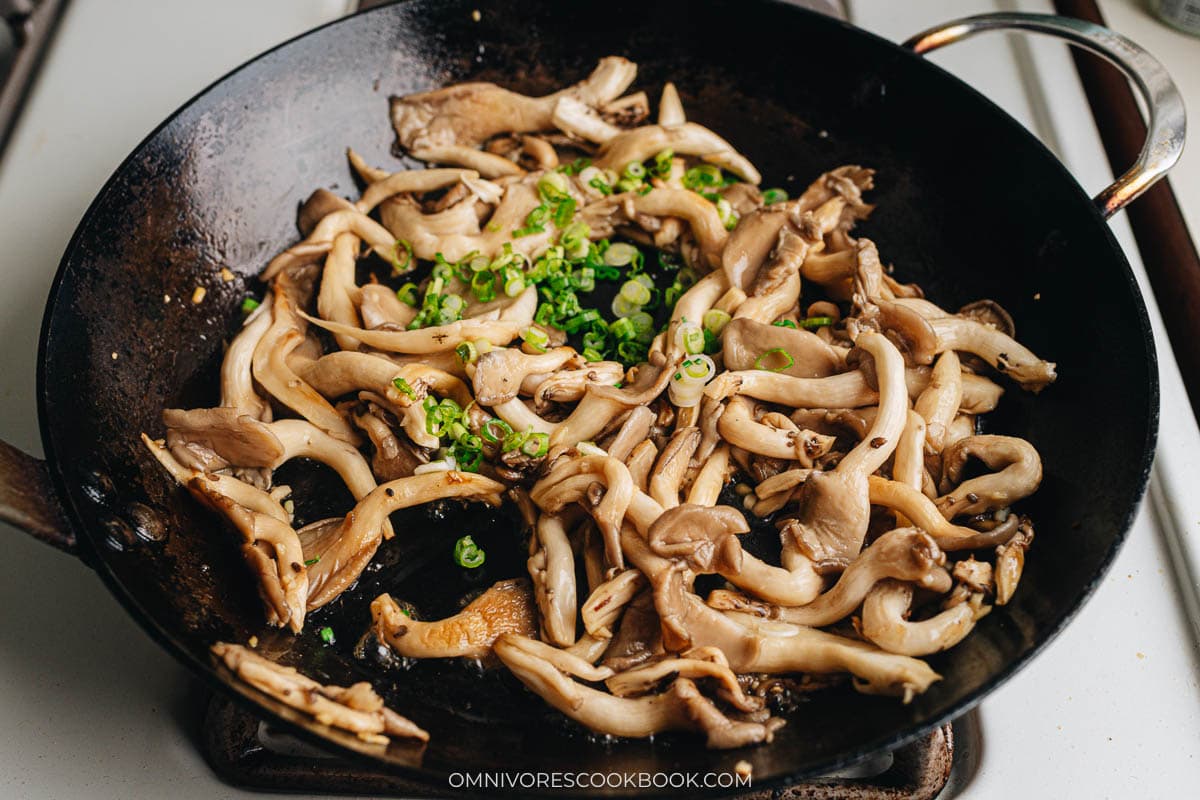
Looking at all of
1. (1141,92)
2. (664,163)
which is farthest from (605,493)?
(1141,92)

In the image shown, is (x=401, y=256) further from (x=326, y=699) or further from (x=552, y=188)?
(x=326, y=699)

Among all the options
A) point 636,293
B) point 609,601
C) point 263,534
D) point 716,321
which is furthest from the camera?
point 636,293

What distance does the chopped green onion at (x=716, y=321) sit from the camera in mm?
2697

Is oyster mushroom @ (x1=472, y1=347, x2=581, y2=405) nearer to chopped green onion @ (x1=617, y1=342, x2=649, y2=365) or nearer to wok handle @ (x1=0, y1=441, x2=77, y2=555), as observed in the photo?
chopped green onion @ (x1=617, y1=342, x2=649, y2=365)

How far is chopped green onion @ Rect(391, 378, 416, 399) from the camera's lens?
2.46 meters

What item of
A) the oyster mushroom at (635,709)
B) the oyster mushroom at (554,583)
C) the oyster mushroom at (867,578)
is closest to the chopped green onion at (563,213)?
the oyster mushroom at (554,583)

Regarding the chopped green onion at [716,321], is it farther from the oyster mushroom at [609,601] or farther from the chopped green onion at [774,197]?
the oyster mushroom at [609,601]

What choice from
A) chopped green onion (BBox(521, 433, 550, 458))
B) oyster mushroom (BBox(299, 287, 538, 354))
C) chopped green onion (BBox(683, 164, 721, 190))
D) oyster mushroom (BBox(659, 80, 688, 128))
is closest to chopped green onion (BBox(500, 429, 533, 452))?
chopped green onion (BBox(521, 433, 550, 458))

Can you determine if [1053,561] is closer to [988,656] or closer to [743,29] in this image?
[988,656]

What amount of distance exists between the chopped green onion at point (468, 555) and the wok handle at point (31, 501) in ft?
2.67

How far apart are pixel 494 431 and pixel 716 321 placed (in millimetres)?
693

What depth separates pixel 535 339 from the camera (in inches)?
103

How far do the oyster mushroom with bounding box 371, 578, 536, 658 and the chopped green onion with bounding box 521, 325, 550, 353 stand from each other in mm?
680

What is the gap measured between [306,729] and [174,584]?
0.57 metres
